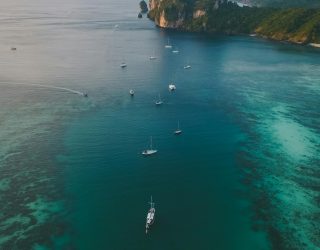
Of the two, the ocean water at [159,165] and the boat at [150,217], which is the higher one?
the boat at [150,217]

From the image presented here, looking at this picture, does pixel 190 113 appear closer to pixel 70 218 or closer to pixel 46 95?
pixel 46 95

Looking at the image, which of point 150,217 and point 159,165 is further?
Result: point 159,165

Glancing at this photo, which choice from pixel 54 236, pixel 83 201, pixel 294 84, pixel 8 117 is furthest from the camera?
pixel 294 84

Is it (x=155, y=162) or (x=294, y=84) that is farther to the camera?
(x=294, y=84)

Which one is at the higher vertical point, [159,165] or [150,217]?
[150,217]

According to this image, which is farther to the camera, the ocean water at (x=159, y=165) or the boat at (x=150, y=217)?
the ocean water at (x=159, y=165)

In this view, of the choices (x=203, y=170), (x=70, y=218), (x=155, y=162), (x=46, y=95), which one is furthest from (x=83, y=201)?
(x=46, y=95)

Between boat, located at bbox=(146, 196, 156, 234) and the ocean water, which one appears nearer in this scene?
boat, located at bbox=(146, 196, 156, 234)

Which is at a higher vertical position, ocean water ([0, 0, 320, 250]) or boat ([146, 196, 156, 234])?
boat ([146, 196, 156, 234])
